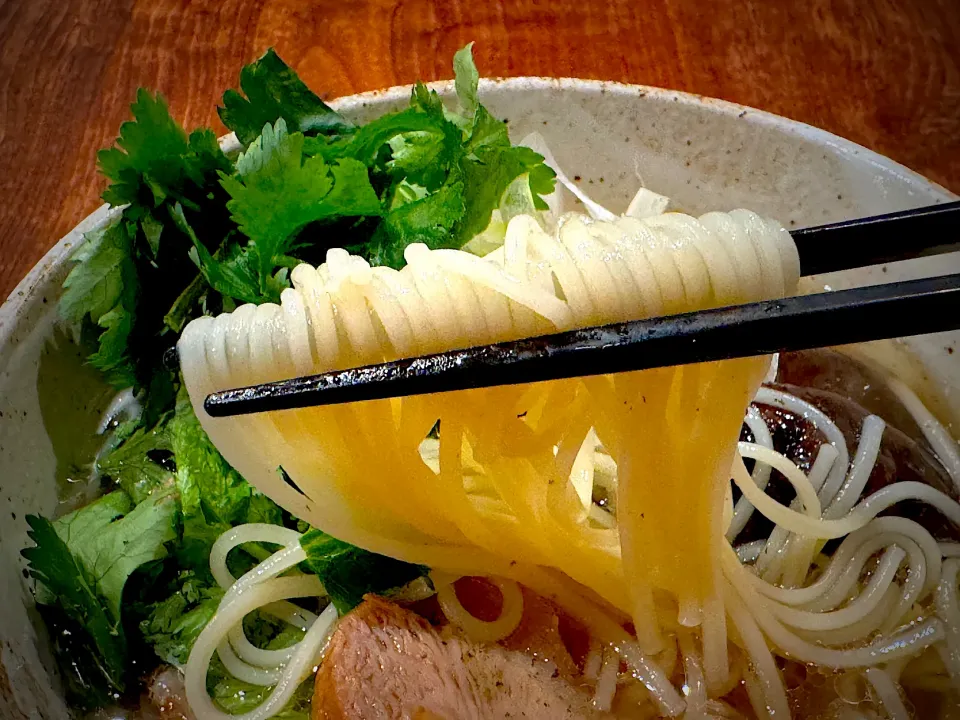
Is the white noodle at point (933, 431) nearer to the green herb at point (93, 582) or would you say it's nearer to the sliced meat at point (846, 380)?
the sliced meat at point (846, 380)

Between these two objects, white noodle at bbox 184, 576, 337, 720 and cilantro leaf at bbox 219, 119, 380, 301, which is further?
cilantro leaf at bbox 219, 119, 380, 301

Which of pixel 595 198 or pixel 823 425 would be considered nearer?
pixel 823 425

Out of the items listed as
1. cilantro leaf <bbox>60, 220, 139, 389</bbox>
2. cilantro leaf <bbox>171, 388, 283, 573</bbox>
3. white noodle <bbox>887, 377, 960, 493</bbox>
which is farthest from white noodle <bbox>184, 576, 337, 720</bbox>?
white noodle <bbox>887, 377, 960, 493</bbox>

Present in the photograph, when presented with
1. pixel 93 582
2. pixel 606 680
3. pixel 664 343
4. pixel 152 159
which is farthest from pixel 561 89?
pixel 93 582

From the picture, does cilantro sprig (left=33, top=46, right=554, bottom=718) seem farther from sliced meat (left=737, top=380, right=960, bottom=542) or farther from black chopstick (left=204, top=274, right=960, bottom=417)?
sliced meat (left=737, top=380, right=960, bottom=542)

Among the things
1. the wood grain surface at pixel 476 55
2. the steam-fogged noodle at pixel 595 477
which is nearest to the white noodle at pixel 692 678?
the steam-fogged noodle at pixel 595 477

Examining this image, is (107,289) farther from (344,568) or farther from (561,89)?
(561,89)

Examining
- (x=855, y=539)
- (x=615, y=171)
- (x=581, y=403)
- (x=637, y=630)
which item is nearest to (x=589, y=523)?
(x=637, y=630)

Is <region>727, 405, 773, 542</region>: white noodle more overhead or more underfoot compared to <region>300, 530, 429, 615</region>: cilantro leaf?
more underfoot

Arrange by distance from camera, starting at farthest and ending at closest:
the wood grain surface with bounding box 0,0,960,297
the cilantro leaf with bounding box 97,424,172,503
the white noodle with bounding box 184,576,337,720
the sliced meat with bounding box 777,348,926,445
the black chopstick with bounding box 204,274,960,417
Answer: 1. the wood grain surface with bounding box 0,0,960,297
2. the sliced meat with bounding box 777,348,926,445
3. the cilantro leaf with bounding box 97,424,172,503
4. the white noodle with bounding box 184,576,337,720
5. the black chopstick with bounding box 204,274,960,417
